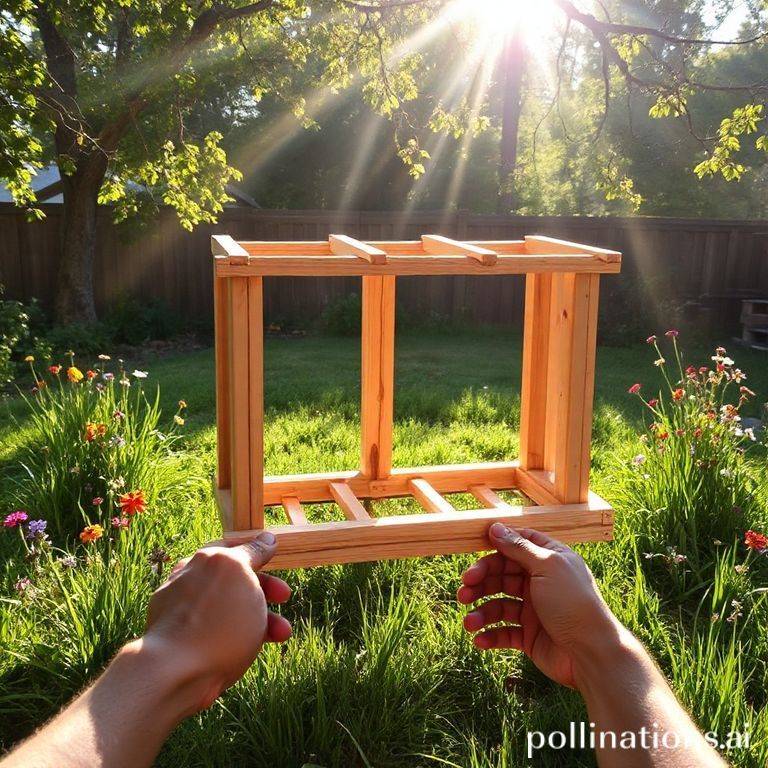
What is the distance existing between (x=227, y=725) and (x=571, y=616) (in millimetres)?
1390

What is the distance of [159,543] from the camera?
11.2 feet

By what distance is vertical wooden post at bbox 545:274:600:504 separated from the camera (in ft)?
7.00

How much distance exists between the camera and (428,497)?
7.78 ft

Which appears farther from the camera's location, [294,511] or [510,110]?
[510,110]

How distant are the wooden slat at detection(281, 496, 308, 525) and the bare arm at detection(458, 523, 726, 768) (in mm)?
506

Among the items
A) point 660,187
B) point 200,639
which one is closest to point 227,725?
point 200,639

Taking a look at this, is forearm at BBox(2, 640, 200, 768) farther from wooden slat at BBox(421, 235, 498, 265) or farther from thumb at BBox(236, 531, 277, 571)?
wooden slat at BBox(421, 235, 498, 265)

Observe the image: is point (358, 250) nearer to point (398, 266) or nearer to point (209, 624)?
point (398, 266)

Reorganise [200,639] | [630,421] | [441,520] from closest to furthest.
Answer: [200,639]
[441,520]
[630,421]

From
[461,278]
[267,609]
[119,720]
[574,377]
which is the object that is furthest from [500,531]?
[461,278]

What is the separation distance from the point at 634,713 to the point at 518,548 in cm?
62

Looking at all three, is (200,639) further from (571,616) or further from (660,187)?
(660,187)

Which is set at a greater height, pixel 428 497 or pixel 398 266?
pixel 398 266

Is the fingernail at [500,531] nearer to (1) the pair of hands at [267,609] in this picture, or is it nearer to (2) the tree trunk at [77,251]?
(1) the pair of hands at [267,609]
